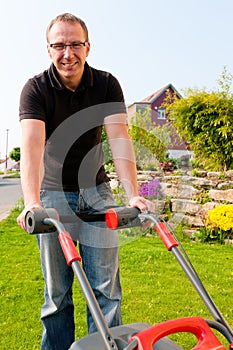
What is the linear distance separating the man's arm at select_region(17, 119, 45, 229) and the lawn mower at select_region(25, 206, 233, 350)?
269 mm

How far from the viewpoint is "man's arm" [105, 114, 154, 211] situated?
2273 mm

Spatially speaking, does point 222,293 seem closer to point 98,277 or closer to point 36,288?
point 36,288

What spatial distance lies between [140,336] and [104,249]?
0.87 metres

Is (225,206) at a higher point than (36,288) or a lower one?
higher

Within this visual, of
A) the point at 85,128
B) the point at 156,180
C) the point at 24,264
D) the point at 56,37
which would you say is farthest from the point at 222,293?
the point at 56,37

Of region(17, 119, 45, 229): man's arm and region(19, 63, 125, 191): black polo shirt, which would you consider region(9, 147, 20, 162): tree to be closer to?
region(19, 63, 125, 191): black polo shirt

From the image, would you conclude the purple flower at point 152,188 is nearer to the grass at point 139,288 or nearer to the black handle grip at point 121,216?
the grass at point 139,288

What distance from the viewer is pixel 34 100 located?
2.19 m

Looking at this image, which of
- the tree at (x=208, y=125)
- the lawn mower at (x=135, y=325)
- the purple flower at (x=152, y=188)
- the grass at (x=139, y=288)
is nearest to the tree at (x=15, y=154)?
the tree at (x=208, y=125)

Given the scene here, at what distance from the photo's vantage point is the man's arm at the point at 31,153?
2053 millimetres

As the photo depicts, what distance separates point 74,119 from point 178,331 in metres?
1.15

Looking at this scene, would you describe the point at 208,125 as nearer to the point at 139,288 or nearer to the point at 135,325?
the point at 139,288

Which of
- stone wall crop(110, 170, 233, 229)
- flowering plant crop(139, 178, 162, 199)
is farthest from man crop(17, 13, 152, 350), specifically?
stone wall crop(110, 170, 233, 229)

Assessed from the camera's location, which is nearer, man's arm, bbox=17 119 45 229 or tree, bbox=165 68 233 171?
man's arm, bbox=17 119 45 229
